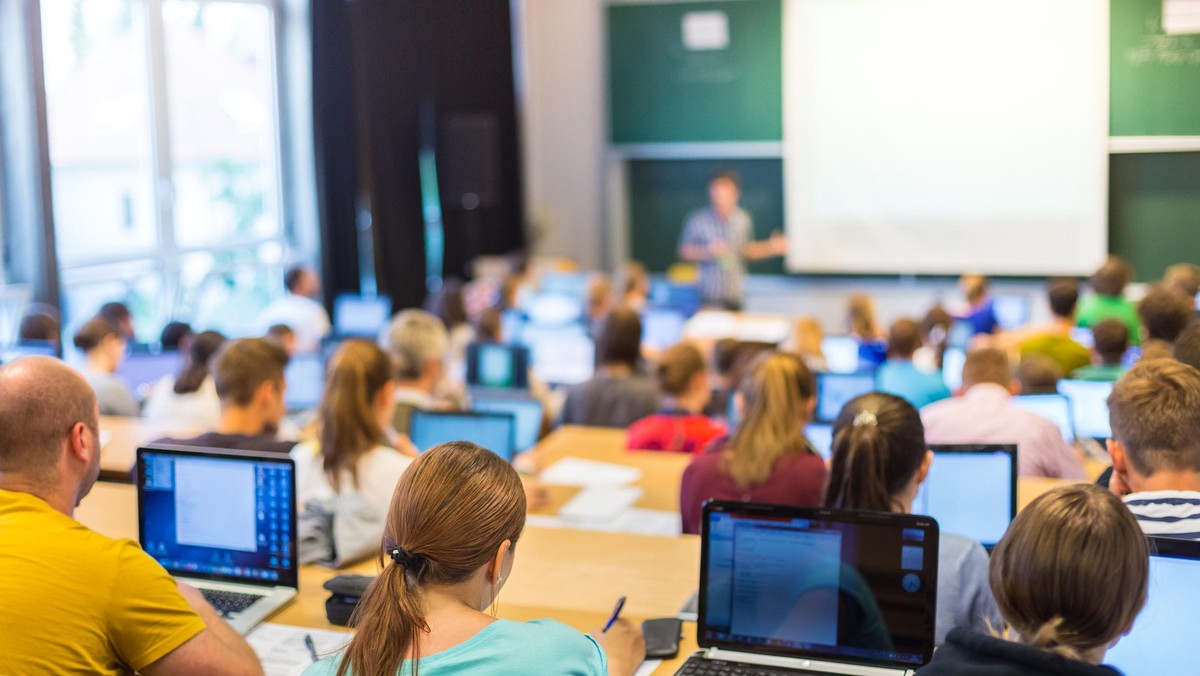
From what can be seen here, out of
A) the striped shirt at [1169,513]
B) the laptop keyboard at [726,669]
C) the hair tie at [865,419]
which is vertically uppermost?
the hair tie at [865,419]

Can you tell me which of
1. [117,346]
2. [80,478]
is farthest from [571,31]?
[80,478]

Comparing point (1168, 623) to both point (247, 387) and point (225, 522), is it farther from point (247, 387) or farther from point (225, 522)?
point (247, 387)

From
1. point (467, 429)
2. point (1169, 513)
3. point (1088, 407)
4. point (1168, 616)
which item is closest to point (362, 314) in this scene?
point (467, 429)

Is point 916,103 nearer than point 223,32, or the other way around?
point 223,32

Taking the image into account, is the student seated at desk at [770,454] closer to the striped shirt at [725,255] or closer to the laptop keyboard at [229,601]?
the laptop keyboard at [229,601]

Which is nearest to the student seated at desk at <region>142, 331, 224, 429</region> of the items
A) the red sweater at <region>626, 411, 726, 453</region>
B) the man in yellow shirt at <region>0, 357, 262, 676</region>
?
the red sweater at <region>626, 411, 726, 453</region>

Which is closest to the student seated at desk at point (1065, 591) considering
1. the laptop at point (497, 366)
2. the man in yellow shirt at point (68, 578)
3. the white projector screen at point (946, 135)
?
the man in yellow shirt at point (68, 578)

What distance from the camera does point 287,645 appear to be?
2867mm

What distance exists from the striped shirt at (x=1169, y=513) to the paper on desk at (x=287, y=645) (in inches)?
66.1

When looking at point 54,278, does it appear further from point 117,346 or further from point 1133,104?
point 1133,104

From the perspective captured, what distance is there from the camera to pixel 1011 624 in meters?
1.87

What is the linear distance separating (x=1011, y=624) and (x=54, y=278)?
22.0 feet

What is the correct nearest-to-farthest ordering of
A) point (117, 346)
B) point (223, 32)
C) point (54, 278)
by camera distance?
point (117, 346), point (54, 278), point (223, 32)

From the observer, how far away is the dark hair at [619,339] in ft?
18.8
